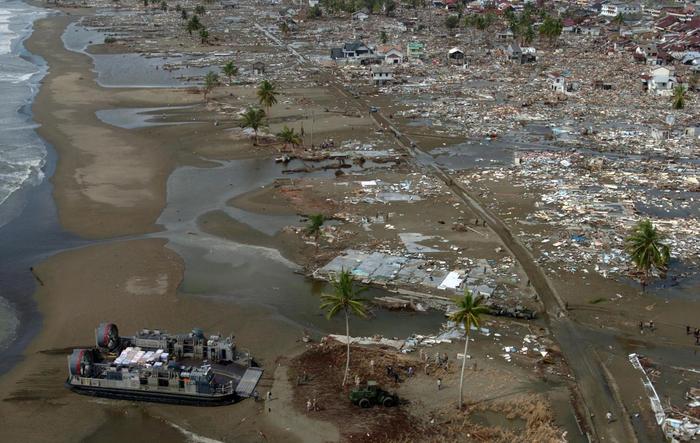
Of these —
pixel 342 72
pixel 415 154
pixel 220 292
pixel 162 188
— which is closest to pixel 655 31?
pixel 342 72

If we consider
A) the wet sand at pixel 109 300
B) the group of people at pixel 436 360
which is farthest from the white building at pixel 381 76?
the group of people at pixel 436 360

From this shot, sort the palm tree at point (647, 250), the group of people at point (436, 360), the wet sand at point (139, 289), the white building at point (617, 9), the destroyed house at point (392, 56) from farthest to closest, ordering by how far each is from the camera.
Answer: the white building at point (617, 9)
the destroyed house at point (392, 56)
the palm tree at point (647, 250)
the group of people at point (436, 360)
the wet sand at point (139, 289)

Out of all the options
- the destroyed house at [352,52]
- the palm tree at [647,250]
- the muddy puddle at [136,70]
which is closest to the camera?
the palm tree at [647,250]

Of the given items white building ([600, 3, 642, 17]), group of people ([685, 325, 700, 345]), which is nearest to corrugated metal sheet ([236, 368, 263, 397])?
group of people ([685, 325, 700, 345])

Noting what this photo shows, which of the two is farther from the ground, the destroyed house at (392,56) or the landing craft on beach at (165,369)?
the destroyed house at (392,56)

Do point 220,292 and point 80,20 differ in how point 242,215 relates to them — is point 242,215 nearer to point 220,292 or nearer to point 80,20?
point 220,292

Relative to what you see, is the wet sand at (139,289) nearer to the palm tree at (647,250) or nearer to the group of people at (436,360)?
the group of people at (436,360)

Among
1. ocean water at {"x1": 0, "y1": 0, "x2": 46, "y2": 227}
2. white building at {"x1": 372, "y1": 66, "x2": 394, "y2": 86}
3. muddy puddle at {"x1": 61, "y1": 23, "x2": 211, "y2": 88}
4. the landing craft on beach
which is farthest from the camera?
white building at {"x1": 372, "y1": 66, "x2": 394, "y2": 86}

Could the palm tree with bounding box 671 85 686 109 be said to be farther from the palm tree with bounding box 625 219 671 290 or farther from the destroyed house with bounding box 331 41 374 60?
the destroyed house with bounding box 331 41 374 60
